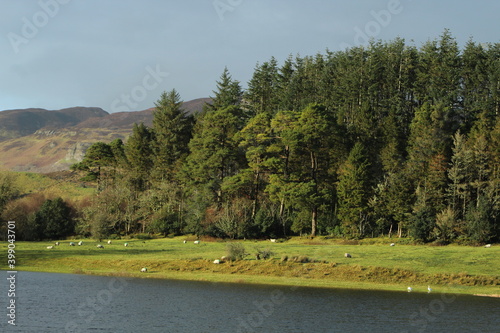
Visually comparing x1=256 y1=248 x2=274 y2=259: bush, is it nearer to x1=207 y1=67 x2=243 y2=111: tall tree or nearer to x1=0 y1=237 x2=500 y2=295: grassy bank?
x1=0 y1=237 x2=500 y2=295: grassy bank

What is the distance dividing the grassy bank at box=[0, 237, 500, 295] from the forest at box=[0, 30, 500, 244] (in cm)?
1548

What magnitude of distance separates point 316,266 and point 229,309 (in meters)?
20.9

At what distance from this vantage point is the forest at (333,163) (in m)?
81.9

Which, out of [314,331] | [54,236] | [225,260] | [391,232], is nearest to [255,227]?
[391,232]

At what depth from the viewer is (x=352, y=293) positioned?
152ft

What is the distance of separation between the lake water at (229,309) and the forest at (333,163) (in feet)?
118

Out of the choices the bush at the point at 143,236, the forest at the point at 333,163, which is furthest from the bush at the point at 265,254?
the bush at the point at 143,236

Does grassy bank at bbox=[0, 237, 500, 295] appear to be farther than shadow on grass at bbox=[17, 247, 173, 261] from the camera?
No

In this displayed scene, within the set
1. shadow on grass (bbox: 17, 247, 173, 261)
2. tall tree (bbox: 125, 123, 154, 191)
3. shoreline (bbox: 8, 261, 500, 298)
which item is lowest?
shoreline (bbox: 8, 261, 500, 298)

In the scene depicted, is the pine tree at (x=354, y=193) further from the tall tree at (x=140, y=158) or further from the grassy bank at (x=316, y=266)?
the tall tree at (x=140, y=158)

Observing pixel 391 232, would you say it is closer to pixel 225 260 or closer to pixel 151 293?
pixel 225 260

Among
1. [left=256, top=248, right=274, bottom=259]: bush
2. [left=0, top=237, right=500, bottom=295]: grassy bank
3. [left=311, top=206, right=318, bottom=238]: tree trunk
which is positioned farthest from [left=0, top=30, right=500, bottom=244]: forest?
[left=256, top=248, right=274, bottom=259]: bush

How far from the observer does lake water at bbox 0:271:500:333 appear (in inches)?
1266

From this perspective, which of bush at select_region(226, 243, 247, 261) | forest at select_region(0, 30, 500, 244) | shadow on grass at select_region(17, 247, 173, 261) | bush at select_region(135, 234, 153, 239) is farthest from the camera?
bush at select_region(135, 234, 153, 239)
